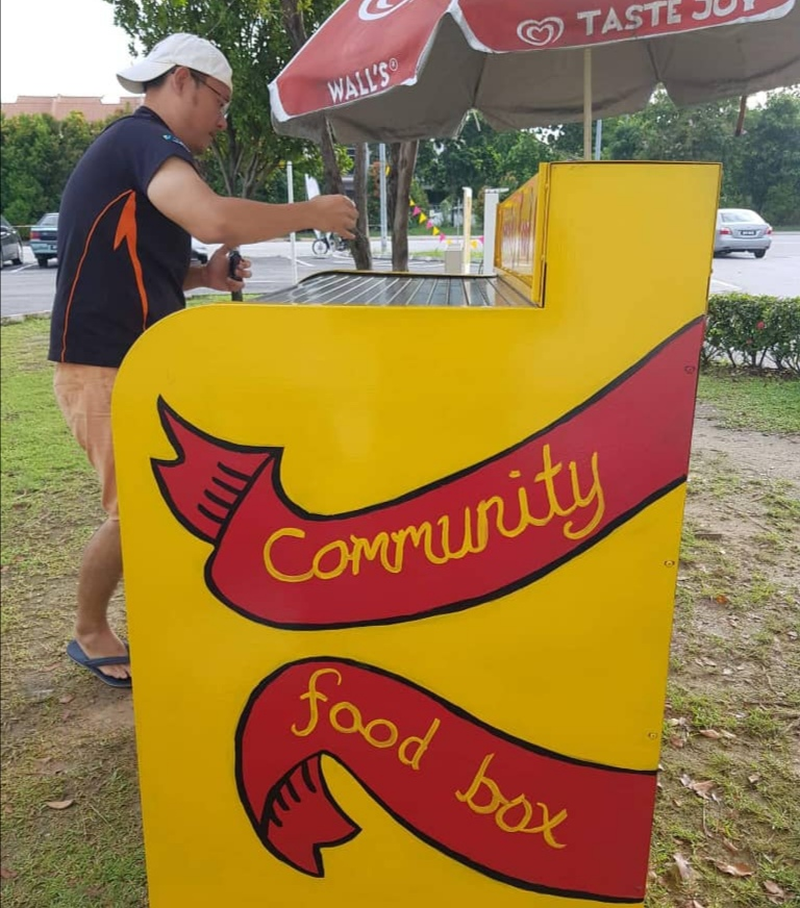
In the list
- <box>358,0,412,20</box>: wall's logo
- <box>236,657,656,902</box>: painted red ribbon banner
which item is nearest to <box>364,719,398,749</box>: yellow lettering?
<box>236,657,656,902</box>: painted red ribbon banner

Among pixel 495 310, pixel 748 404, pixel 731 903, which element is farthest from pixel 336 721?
pixel 748 404

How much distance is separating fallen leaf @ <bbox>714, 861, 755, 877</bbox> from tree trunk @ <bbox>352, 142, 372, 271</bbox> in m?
3.47

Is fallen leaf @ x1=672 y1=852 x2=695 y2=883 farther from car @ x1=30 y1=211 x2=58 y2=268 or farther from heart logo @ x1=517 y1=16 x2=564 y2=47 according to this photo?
car @ x1=30 y1=211 x2=58 y2=268

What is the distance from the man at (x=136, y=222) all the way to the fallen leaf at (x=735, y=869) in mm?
1839

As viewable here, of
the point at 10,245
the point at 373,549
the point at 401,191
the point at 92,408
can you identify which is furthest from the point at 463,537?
the point at 10,245

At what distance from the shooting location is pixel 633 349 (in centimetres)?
128

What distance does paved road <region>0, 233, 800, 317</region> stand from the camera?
20.9ft

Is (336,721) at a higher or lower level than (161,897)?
higher

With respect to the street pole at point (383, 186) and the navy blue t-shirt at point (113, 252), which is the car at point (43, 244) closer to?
the street pole at point (383, 186)

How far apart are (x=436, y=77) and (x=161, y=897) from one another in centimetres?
315

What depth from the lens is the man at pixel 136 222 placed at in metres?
1.75

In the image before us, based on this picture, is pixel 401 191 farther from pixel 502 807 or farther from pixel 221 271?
pixel 502 807

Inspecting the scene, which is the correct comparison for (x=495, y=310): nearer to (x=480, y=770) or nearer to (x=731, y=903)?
(x=480, y=770)

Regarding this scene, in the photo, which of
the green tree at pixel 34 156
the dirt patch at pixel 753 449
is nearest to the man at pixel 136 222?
the dirt patch at pixel 753 449
